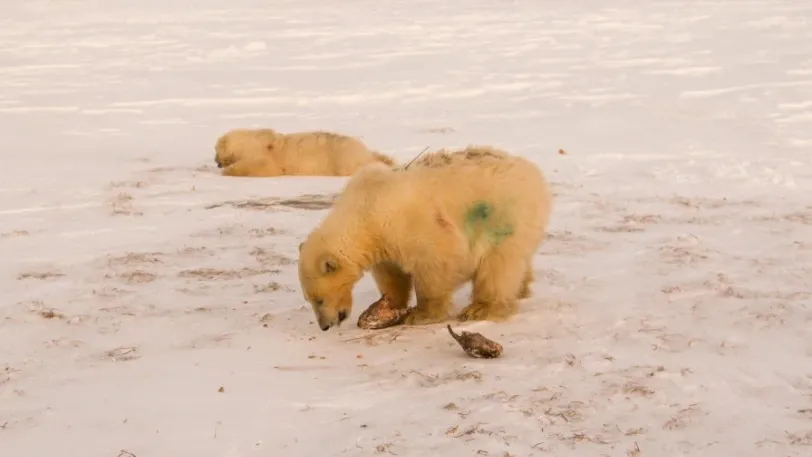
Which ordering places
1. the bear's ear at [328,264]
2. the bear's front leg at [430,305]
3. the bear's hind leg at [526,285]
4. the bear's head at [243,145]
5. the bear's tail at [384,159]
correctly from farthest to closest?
1. the bear's head at [243,145]
2. the bear's tail at [384,159]
3. the bear's hind leg at [526,285]
4. the bear's front leg at [430,305]
5. the bear's ear at [328,264]

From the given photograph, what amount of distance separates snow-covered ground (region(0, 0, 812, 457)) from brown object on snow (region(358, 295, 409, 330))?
6.4 inches

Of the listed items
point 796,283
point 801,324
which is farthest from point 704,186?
point 801,324

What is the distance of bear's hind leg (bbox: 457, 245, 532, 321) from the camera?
664cm

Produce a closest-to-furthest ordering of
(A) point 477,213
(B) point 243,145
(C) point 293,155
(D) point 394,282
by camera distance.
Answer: (A) point 477,213 < (D) point 394,282 < (C) point 293,155 < (B) point 243,145

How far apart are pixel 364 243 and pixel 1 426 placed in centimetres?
229

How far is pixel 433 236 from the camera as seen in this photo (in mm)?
6359

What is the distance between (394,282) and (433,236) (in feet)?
2.10

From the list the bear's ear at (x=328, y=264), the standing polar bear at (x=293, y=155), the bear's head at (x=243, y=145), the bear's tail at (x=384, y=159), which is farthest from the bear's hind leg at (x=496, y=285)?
the bear's head at (x=243, y=145)

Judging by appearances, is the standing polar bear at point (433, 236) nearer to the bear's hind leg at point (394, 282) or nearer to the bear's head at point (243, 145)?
the bear's hind leg at point (394, 282)

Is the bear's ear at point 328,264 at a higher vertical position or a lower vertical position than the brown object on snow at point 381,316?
higher

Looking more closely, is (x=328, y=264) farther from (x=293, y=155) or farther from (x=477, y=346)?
(x=293, y=155)

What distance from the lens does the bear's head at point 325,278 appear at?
6363 millimetres

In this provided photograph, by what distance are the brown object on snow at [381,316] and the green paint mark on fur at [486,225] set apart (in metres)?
0.64

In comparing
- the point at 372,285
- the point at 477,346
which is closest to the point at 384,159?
the point at 372,285
